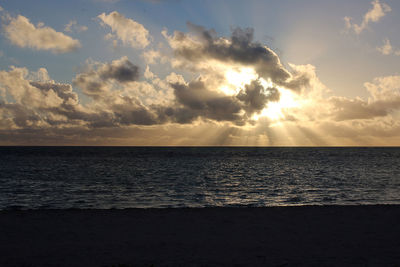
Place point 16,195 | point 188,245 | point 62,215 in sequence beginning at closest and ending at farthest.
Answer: point 188,245 → point 62,215 → point 16,195

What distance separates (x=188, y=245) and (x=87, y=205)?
48.8 feet

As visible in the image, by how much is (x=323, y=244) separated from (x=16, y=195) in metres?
29.0

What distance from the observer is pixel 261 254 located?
38.7 ft

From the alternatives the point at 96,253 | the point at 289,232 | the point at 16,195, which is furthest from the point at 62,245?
the point at 16,195

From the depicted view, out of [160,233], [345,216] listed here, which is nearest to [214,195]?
[345,216]

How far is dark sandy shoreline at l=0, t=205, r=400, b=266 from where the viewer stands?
444 inches

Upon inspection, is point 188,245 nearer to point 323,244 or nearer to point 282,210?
point 323,244

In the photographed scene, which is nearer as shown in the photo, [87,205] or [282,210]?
[282,210]

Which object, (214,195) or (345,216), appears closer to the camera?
(345,216)

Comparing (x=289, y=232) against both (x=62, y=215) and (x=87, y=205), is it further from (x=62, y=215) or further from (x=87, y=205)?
(x=87, y=205)

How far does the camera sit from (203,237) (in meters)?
14.1

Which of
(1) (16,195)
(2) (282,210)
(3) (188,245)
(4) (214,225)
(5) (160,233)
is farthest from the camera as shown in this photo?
(1) (16,195)

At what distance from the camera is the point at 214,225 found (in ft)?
53.2

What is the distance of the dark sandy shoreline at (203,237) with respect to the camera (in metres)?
11.3
